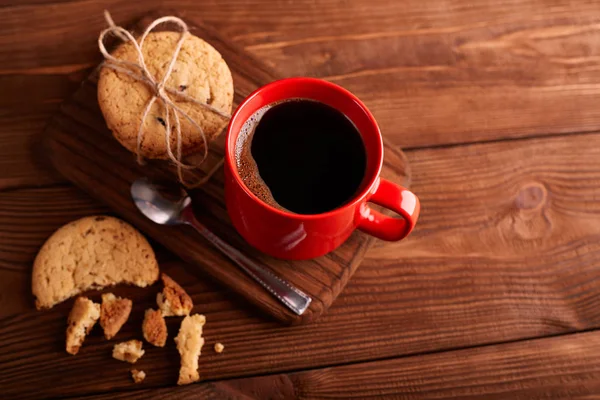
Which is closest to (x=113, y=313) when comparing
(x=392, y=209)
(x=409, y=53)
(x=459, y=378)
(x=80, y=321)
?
(x=80, y=321)

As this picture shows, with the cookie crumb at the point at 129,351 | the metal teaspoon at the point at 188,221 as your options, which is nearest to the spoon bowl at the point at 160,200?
the metal teaspoon at the point at 188,221

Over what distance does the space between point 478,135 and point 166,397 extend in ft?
2.48

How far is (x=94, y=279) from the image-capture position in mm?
955

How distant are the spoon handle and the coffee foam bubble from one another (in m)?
0.15

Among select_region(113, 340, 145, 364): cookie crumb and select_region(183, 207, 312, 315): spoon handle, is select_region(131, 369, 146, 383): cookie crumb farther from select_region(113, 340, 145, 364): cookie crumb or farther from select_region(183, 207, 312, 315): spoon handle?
select_region(183, 207, 312, 315): spoon handle

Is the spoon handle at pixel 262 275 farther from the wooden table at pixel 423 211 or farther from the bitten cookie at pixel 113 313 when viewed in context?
the bitten cookie at pixel 113 313

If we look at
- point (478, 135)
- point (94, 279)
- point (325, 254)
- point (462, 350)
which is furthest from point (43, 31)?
point (462, 350)

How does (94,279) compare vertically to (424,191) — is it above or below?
below

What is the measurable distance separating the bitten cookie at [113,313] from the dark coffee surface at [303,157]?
1.02 ft

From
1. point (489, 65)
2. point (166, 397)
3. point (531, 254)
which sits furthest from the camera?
point (489, 65)

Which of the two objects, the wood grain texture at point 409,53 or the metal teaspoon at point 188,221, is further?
the wood grain texture at point 409,53

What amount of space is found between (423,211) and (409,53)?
13.4 inches

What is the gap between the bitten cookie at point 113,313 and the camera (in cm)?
93

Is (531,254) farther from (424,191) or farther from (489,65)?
(489,65)
